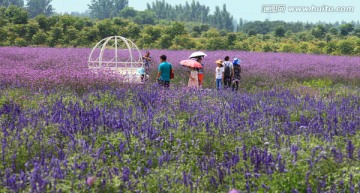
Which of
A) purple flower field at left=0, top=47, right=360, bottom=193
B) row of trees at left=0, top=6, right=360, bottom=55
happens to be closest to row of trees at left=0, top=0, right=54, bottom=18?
row of trees at left=0, top=6, right=360, bottom=55

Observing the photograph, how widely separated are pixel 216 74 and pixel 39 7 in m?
121

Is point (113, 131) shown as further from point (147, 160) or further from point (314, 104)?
point (314, 104)

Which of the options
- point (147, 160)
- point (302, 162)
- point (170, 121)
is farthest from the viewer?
point (170, 121)

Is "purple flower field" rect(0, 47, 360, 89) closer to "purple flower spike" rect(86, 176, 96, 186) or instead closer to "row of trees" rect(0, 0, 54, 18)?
"purple flower spike" rect(86, 176, 96, 186)

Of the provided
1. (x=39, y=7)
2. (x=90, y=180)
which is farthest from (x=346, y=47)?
(x=39, y=7)

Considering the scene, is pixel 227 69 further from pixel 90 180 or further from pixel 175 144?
pixel 90 180

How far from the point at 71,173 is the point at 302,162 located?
190 cm

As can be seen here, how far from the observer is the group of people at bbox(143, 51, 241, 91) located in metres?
10.2

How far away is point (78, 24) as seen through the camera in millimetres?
31594

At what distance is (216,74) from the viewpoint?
448 inches

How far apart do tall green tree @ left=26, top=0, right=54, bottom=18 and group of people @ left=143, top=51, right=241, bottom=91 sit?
112 metres

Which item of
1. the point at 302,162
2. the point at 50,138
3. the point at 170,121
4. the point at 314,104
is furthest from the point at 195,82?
the point at 302,162

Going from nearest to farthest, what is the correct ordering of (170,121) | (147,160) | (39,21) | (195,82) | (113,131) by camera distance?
(147,160) → (113,131) → (170,121) → (195,82) → (39,21)

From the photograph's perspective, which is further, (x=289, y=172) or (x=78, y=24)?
(x=78, y=24)
